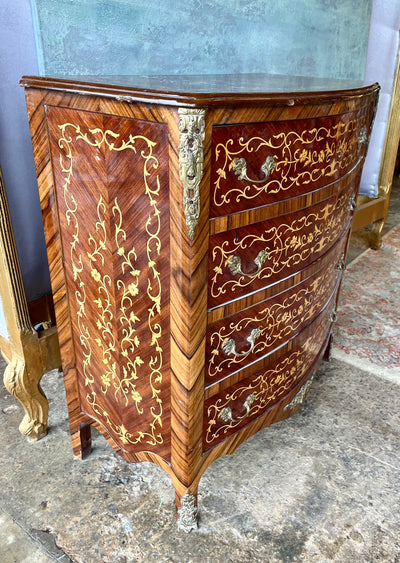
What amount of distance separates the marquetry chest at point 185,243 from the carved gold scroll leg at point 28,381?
155mm

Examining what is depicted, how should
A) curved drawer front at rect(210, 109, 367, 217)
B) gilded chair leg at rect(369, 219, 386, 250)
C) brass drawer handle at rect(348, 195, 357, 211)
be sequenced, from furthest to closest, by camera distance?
1. gilded chair leg at rect(369, 219, 386, 250)
2. brass drawer handle at rect(348, 195, 357, 211)
3. curved drawer front at rect(210, 109, 367, 217)

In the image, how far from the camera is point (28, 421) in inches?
65.9

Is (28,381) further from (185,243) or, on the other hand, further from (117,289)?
(185,243)

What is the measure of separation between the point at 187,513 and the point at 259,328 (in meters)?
0.58

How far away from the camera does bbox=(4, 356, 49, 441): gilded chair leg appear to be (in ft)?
5.15

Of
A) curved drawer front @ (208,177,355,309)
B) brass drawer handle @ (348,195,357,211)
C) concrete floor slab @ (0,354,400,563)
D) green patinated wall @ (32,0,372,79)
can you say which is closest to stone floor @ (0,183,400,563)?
concrete floor slab @ (0,354,400,563)

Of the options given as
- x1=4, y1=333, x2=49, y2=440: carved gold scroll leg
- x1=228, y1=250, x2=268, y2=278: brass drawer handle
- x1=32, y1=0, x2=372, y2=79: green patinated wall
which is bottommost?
x1=4, y1=333, x2=49, y2=440: carved gold scroll leg

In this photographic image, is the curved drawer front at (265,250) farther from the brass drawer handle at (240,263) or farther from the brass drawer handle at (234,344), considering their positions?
the brass drawer handle at (234,344)

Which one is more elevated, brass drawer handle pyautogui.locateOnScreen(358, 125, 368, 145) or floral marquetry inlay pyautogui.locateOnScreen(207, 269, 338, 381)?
brass drawer handle pyautogui.locateOnScreen(358, 125, 368, 145)

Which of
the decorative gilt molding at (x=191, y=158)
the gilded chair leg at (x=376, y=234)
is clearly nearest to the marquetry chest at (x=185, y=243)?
the decorative gilt molding at (x=191, y=158)

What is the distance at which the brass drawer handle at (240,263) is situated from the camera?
1130mm

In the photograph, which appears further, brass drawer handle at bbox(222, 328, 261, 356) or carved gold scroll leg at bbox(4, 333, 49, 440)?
carved gold scroll leg at bbox(4, 333, 49, 440)

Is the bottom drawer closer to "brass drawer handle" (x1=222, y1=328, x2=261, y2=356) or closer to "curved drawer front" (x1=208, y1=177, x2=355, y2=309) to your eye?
"brass drawer handle" (x1=222, y1=328, x2=261, y2=356)

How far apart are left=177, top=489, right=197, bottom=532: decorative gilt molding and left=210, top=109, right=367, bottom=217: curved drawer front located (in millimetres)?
829
